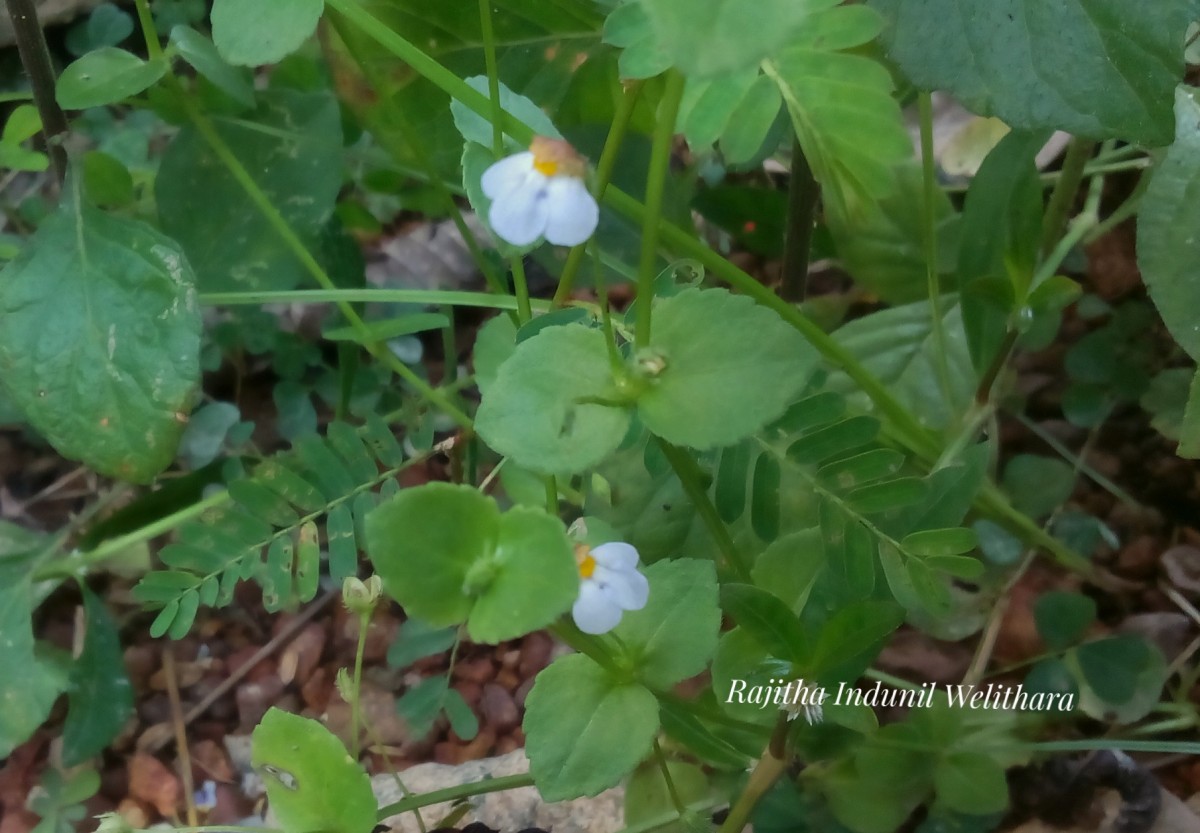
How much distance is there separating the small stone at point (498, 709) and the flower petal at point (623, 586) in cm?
46

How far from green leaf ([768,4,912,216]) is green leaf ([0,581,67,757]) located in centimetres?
66

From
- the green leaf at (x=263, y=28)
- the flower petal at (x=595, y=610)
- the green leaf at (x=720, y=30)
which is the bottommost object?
the flower petal at (x=595, y=610)

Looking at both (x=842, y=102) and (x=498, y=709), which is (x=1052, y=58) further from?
(x=498, y=709)

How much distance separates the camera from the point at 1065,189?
730mm

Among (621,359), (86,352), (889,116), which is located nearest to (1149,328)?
(889,116)

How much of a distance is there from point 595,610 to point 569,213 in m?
0.16

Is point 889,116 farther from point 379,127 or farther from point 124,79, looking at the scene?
point 124,79

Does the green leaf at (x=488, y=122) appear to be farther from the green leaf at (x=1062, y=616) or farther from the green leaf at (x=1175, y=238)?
the green leaf at (x=1062, y=616)

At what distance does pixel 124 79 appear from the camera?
0.66 meters

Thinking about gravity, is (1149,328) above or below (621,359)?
below

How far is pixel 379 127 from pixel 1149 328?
64 cm

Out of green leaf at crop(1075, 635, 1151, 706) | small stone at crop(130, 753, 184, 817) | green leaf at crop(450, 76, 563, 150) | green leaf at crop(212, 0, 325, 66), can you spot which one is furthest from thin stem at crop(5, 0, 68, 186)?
green leaf at crop(1075, 635, 1151, 706)

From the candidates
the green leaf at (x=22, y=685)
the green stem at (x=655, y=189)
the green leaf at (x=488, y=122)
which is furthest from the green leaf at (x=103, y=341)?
the green stem at (x=655, y=189)

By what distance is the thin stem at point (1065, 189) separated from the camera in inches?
27.0
